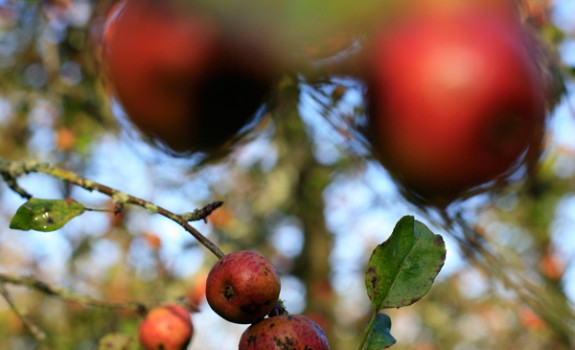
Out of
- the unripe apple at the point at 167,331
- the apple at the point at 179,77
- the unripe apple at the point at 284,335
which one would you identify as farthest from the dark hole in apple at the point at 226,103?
the unripe apple at the point at 167,331

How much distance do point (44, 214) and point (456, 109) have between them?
16.0 inches

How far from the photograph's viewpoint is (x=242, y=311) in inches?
18.2

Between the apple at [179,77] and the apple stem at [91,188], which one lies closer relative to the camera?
the apple at [179,77]

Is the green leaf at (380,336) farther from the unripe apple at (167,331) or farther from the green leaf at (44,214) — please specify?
the unripe apple at (167,331)

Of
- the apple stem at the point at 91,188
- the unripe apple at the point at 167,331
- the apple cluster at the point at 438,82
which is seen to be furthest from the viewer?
the unripe apple at the point at 167,331

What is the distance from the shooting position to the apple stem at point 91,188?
1.59 ft

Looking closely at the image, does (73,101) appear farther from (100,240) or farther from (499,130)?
(499,130)

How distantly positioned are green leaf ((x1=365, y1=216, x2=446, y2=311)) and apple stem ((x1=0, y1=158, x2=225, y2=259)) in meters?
0.14

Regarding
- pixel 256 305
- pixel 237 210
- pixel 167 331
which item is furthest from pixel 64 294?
pixel 237 210

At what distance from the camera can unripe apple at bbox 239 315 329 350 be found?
424 millimetres

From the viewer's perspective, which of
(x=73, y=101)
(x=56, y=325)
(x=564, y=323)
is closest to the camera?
(x=564, y=323)

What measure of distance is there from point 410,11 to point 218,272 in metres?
0.24

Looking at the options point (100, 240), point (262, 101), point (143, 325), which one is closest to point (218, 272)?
point (262, 101)

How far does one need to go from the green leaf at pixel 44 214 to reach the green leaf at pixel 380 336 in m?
0.30
